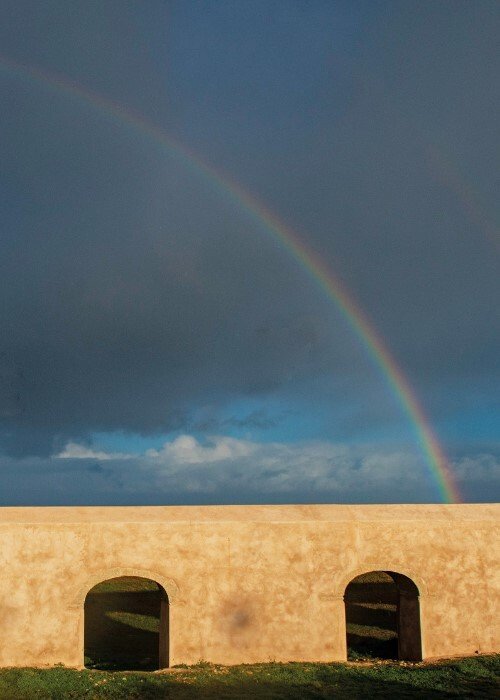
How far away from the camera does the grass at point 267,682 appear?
13695 mm

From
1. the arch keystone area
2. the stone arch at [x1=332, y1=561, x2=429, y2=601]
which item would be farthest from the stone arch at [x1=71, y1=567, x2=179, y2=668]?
the stone arch at [x1=332, y1=561, x2=429, y2=601]

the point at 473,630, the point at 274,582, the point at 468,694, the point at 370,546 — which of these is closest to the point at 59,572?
the point at 274,582

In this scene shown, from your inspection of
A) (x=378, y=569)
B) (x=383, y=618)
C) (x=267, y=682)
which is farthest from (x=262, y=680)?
(x=383, y=618)

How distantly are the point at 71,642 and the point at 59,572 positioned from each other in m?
Result: 1.50

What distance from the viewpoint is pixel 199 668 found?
15.7 m

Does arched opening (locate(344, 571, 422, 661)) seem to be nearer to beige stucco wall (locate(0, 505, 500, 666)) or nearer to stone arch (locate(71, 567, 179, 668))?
beige stucco wall (locate(0, 505, 500, 666))

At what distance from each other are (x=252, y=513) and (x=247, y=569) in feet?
4.18

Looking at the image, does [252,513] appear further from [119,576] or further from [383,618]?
[383,618]

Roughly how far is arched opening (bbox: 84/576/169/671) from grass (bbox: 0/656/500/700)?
1673 mm

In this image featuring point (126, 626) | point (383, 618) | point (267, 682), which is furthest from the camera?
point (383, 618)

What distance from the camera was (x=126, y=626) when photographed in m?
23.0

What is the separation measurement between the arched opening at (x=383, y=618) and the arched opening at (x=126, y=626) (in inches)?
200

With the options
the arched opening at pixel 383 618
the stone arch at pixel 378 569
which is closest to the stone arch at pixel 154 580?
the stone arch at pixel 378 569

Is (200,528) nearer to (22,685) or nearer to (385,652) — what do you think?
(22,685)
